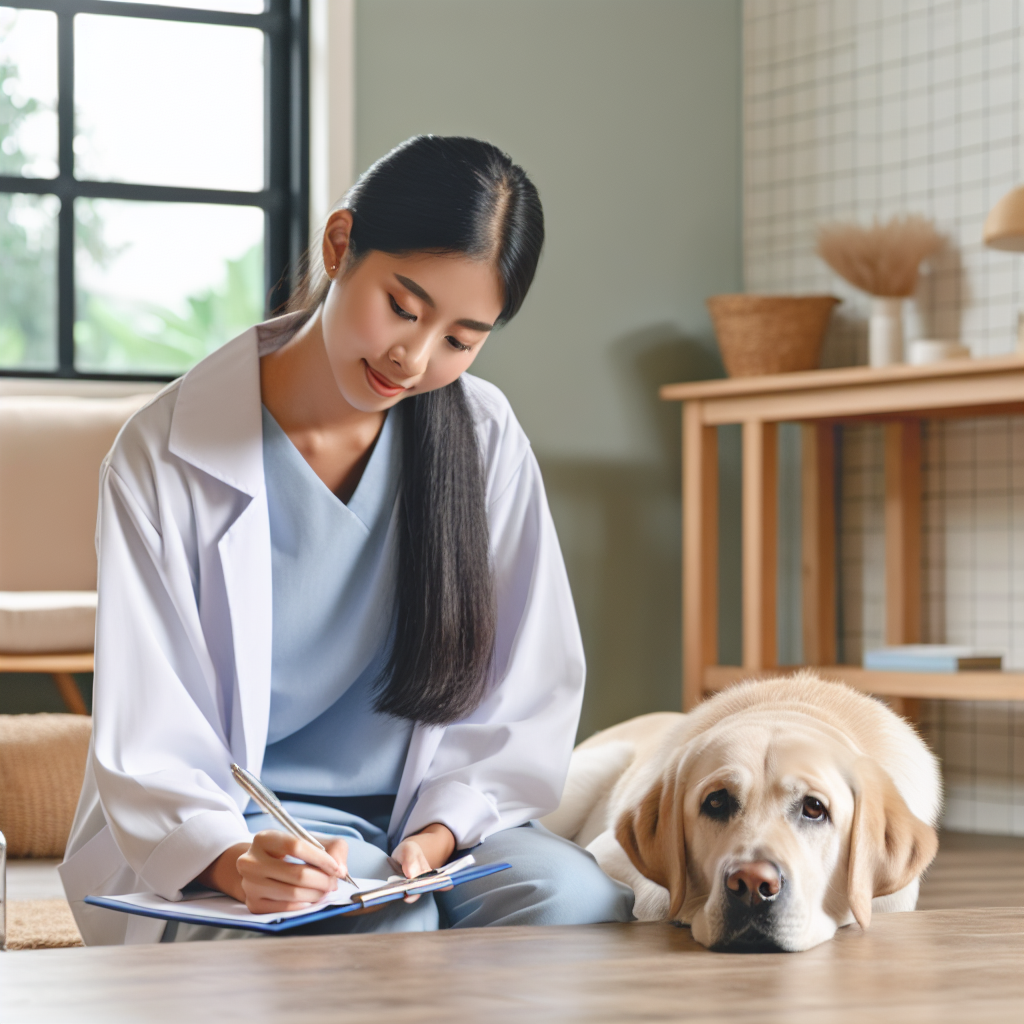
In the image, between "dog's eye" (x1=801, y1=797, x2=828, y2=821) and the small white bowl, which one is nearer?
"dog's eye" (x1=801, y1=797, x2=828, y2=821)

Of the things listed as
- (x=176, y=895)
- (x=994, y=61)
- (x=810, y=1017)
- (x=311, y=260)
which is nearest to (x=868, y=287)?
(x=994, y=61)

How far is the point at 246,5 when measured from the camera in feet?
12.5

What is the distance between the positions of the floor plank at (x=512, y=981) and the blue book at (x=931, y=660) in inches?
83.5

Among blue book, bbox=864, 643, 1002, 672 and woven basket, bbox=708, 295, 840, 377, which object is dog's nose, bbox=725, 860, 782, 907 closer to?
blue book, bbox=864, 643, 1002, 672

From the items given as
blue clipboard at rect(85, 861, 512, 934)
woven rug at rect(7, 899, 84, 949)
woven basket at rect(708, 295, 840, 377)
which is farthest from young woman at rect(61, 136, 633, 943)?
woven basket at rect(708, 295, 840, 377)

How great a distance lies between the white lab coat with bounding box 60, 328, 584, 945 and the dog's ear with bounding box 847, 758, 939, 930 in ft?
1.06

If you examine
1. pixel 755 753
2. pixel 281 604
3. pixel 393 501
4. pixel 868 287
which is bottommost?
pixel 755 753

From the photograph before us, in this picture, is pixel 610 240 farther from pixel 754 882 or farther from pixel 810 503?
pixel 754 882

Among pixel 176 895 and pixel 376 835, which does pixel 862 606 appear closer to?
pixel 376 835

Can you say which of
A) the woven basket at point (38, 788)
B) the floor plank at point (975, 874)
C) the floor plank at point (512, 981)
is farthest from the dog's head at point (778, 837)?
the woven basket at point (38, 788)

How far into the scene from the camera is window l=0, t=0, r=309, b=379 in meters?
3.65

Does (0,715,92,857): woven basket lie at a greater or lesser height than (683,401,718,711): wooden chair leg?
lesser

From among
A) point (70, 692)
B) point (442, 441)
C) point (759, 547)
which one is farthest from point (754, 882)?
point (759, 547)

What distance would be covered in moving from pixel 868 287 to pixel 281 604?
7.86 ft
